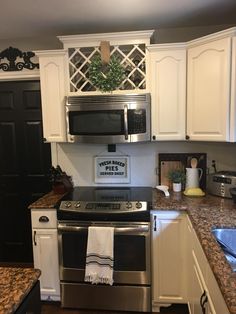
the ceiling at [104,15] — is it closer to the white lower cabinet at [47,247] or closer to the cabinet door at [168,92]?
the cabinet door at [168,92]

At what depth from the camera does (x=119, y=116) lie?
2471mm

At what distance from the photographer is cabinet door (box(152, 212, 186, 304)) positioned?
2.29 metres

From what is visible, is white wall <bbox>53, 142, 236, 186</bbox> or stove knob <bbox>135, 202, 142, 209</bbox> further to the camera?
white wall <bbox>53, 142, 236, 186</bbox>

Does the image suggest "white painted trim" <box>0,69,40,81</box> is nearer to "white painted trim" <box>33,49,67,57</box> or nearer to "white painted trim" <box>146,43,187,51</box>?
"white painted trim" <box>33,49,67,57</box>

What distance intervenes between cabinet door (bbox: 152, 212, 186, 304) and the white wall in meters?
0.69

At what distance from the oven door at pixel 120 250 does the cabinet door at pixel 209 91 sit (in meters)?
0.94

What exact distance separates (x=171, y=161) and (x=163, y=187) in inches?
13.0

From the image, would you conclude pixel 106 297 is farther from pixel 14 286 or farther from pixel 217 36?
pixel 217 36

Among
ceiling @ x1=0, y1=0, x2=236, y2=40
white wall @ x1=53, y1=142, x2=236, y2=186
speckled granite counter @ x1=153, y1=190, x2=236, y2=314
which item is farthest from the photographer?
white wall @ x1=53, y1=142, x2=236, y2=186

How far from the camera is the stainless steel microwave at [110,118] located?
97.2 inches

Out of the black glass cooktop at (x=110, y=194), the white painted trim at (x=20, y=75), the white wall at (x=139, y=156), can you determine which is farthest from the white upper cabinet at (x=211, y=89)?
the white painted trim at (x=20, y=75)

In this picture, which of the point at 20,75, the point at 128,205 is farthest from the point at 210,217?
the point at 20,75

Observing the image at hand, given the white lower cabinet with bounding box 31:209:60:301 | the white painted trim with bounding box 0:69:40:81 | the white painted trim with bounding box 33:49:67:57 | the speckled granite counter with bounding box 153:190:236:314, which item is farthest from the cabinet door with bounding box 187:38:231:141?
the white painted trim with bounding box 0:69:40:81

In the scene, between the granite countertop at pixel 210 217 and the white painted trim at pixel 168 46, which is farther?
the white painted trim at pixel 168 46
